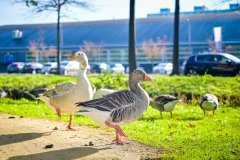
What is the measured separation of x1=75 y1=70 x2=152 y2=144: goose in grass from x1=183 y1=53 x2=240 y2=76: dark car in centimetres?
2003

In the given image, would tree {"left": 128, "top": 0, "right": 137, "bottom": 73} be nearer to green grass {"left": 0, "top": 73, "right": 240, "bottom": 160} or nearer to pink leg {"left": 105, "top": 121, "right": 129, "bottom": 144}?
green grass {"left": 0, "top": 73, "right": 240, "bottom": 160}

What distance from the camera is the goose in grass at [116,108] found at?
23.0ft

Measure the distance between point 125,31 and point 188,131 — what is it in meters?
55.9

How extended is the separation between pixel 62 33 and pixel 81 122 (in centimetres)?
5949

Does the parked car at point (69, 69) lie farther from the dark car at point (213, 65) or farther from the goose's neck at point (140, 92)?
the goose's neck at point (140, 92)

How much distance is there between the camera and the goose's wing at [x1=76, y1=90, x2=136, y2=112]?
23.1ft

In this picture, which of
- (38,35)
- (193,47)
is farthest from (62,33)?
(193,47)

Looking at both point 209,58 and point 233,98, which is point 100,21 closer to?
point 209,58

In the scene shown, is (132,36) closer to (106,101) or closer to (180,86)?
(180,86)

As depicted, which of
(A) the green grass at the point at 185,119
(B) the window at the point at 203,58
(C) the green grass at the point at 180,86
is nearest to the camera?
(A) the green grass at the point at 185,119

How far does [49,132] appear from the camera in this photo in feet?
27.6

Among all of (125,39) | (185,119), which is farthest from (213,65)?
(125,39)

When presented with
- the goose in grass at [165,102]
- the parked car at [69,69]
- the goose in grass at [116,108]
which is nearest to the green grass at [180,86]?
the goose in grass at [165,102]

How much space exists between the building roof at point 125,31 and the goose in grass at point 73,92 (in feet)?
154
